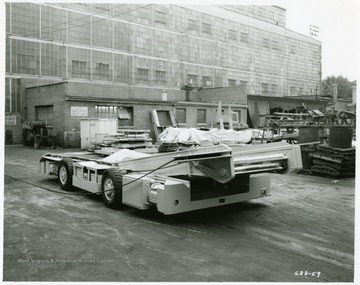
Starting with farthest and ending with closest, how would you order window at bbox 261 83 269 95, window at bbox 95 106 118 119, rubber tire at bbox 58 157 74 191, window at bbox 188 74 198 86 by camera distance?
window at bbox 261 83 269 95 < window at bbox 188 74 198 86 < window at bbox 95 106 118 119 < rubber tire at bbox 58 157 74 191

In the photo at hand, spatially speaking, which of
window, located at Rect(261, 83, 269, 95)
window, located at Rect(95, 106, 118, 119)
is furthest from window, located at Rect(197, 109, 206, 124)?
window, located at Rect(261, 83, 269, 95)

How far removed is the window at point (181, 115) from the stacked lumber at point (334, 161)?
64.9ft

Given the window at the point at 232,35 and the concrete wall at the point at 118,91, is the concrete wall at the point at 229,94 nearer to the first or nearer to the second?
the concrete wall at the point at 118,91

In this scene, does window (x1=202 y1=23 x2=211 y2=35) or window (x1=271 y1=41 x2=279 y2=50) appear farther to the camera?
window (x1=271 y1=41 x2=279 y2=50)

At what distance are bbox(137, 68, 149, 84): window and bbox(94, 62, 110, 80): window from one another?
3.83 metres

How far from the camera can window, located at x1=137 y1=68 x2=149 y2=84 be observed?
4260 cm

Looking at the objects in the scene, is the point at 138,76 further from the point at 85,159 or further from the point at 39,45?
the point at 85,159

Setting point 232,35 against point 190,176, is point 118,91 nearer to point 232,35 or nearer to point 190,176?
point 232,35

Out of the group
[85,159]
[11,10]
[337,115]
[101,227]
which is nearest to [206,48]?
[11,10]

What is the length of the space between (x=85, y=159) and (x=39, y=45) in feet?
85.9

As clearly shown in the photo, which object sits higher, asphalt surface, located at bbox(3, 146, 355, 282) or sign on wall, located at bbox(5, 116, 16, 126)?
sign on wall, located at bbox(5, 116, 16, 126)

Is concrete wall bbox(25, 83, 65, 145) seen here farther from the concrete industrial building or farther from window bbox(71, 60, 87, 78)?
window bbox(71, 60, 87, 78)

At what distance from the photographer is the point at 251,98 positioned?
39312 mm

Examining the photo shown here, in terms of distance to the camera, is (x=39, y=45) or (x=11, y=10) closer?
(x=11, y=10)
